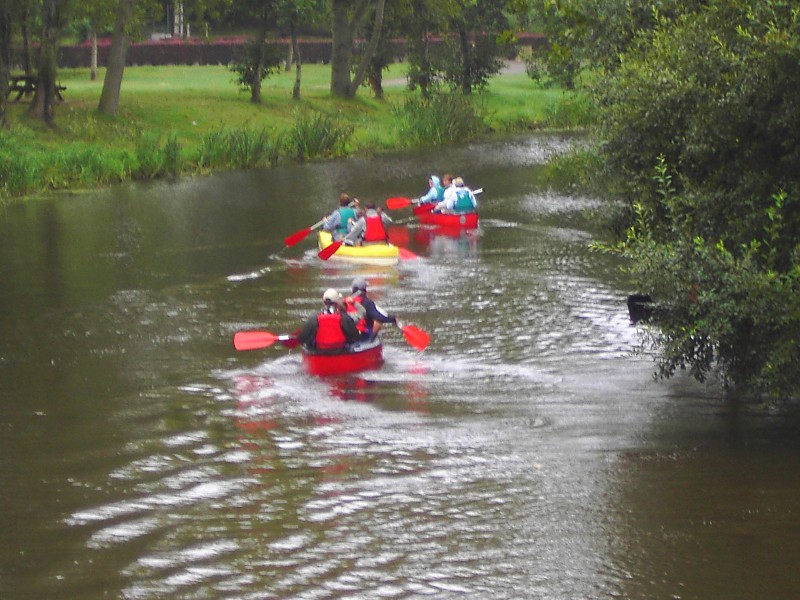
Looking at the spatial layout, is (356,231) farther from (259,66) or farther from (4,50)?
(259,66)

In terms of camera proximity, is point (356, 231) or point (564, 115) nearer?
point (356, 231)

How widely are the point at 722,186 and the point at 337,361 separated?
16.5ft

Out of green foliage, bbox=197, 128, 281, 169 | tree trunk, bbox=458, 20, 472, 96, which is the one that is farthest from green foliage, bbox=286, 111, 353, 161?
tree trunk, bbox=458, 20, 472, 96

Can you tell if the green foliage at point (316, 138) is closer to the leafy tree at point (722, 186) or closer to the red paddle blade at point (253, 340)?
the red paddle blade at point (253, 340)

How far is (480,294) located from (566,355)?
425 centimetres

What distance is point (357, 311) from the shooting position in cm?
1562

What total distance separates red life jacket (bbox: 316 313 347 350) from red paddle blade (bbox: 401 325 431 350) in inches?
42.6

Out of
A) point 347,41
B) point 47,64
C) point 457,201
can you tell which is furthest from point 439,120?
point 457,201

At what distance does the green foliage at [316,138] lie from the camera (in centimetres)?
3997

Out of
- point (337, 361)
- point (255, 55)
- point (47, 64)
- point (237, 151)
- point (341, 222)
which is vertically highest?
point (255, 55)

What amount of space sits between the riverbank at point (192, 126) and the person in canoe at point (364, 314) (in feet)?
57.5

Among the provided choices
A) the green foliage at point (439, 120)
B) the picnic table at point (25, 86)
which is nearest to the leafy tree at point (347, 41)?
the green foliage at point (439, 120)

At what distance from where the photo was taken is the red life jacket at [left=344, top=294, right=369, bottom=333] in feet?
50.6

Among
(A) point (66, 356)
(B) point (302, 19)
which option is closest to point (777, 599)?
(A) point (66, 356)
